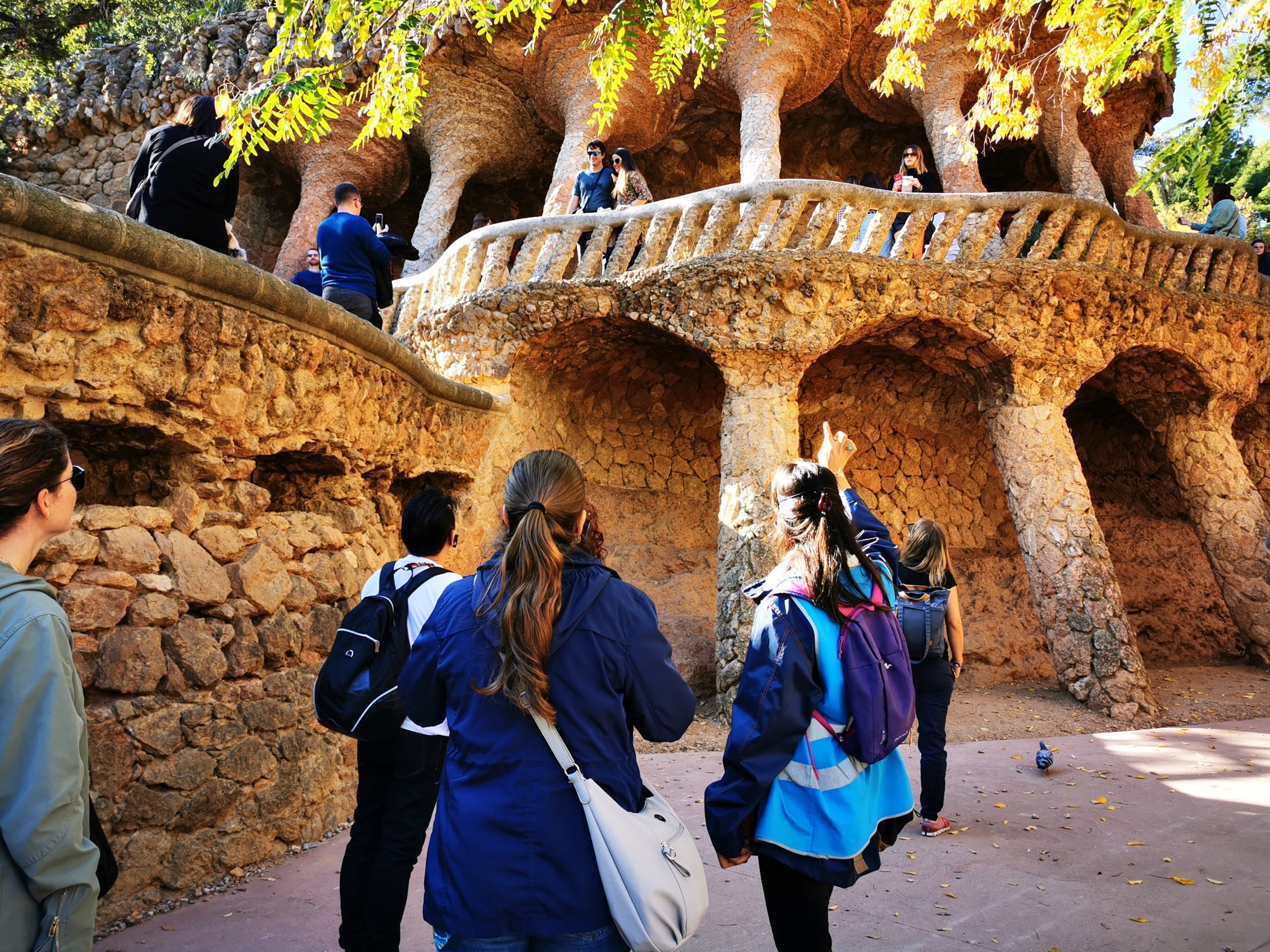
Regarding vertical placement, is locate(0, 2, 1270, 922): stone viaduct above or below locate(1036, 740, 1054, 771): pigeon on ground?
above

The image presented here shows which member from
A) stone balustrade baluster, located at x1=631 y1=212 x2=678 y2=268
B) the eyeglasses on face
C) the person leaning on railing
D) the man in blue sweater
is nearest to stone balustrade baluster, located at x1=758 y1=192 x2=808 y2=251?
stone balustrade baluster, located at x1=631 y1=212 x2=678 y2=268

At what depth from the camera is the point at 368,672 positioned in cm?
204

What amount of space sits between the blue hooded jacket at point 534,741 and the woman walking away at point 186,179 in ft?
9.09

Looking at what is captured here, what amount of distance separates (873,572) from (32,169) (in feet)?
39.6

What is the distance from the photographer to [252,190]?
1036 cm

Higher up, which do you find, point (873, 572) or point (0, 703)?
point (873, 572)

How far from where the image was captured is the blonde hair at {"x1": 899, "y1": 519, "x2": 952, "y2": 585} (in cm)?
324

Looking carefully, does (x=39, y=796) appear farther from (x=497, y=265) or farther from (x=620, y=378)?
(x=620, y=378)

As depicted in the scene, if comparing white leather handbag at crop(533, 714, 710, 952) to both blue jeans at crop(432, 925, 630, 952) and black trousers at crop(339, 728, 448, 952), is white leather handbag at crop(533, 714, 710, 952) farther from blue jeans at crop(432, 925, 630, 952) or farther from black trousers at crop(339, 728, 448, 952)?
black trousers at crop(339, 728, 448, 952)

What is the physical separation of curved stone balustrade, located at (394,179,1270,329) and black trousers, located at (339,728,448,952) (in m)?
4.88

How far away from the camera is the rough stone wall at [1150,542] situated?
8219 mm

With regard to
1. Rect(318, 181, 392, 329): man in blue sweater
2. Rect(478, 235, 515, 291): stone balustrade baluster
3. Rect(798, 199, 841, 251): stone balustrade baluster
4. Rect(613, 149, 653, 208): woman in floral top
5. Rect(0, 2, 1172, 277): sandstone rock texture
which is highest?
Rect(0, 2, 1172, 277): sandstone rock texture

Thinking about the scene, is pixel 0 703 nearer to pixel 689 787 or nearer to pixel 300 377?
pixel 300 377

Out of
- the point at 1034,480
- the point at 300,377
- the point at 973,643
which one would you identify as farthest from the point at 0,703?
the point at 973,643
